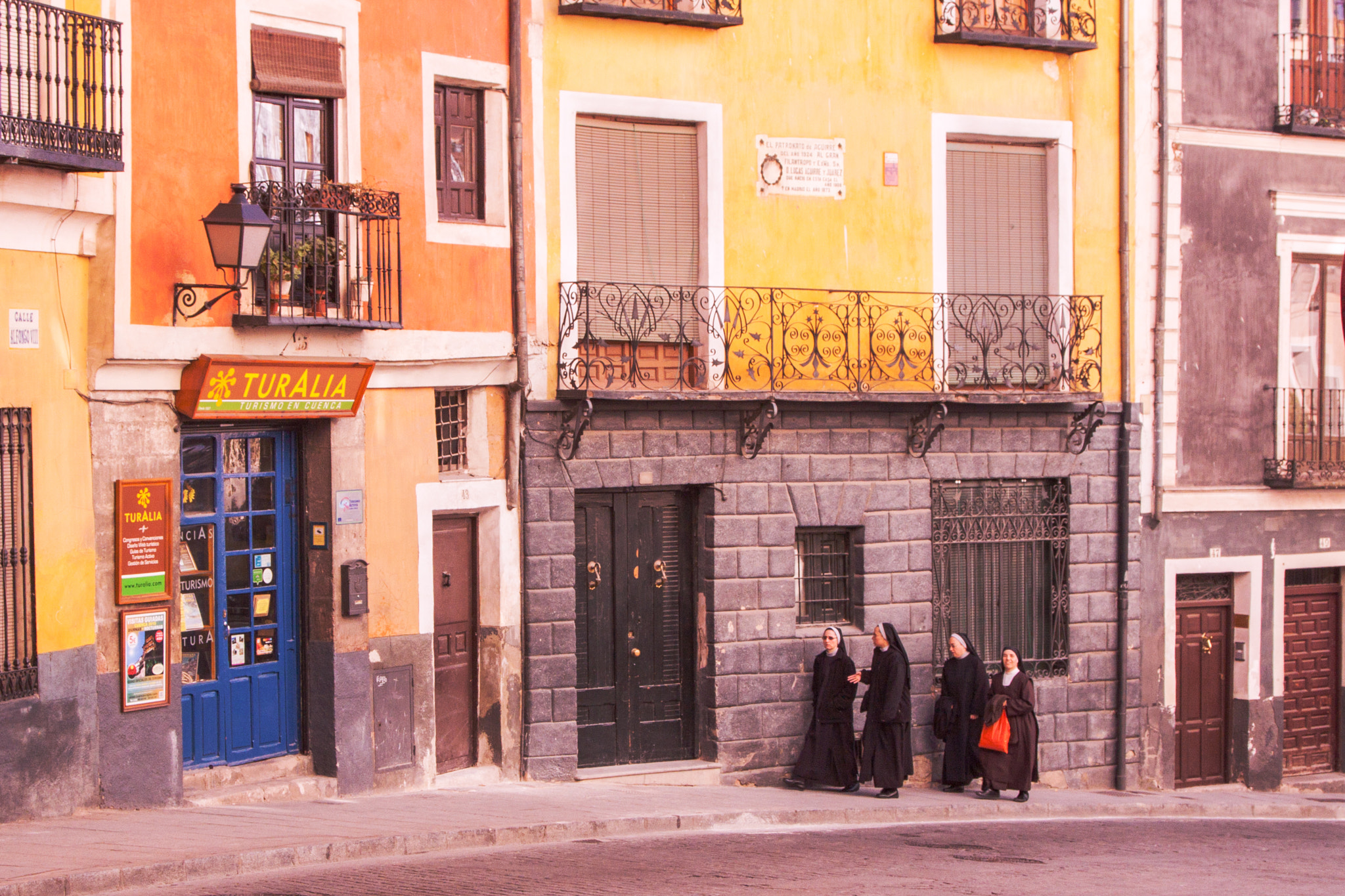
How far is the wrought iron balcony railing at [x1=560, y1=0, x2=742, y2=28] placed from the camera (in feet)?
48.9

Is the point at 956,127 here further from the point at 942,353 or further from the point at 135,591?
the point at 135,591

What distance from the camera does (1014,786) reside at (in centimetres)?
1522

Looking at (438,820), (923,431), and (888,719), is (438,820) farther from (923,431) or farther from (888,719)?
(923,431)

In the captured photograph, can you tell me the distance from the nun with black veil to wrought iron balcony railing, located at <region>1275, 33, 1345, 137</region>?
746cm

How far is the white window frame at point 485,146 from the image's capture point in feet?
46.4

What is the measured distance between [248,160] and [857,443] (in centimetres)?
673

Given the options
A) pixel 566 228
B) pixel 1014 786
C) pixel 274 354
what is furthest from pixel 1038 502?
pixel 274 354

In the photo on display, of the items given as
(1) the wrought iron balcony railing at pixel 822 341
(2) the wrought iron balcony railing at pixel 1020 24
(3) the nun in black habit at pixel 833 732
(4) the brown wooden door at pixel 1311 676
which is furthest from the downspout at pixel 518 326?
(4) the brown wooden door at pixel 1311 676

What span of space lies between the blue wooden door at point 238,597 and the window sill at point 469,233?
7.24ft

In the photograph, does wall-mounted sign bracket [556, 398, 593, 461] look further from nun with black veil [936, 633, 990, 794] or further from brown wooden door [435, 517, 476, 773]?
nun with black veil [936, 633, 990, 794]

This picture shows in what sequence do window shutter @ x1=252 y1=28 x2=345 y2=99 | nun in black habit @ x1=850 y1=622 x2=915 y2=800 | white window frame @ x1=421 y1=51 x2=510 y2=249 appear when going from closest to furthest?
window shutter @ x1=252 y1=28 x2=345 y2=99
white window frame @ x1=421 y1=51 x2=510 y2=249
nun in black habit @ x1=850 y1=622 x2=915 y2=800

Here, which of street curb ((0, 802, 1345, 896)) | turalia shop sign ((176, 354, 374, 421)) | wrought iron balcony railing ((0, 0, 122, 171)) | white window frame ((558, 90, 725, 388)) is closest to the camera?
street curb ((0, 802, 1345, 896))

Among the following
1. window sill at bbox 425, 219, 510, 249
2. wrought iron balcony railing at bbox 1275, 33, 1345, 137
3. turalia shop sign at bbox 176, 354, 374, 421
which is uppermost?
wrought iron balcony railing at bbox 1275, 33, 1345, 137

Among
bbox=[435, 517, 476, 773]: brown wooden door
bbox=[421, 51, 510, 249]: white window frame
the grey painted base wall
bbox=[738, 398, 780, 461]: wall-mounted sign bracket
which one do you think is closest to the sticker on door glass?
the grey painted base wall
